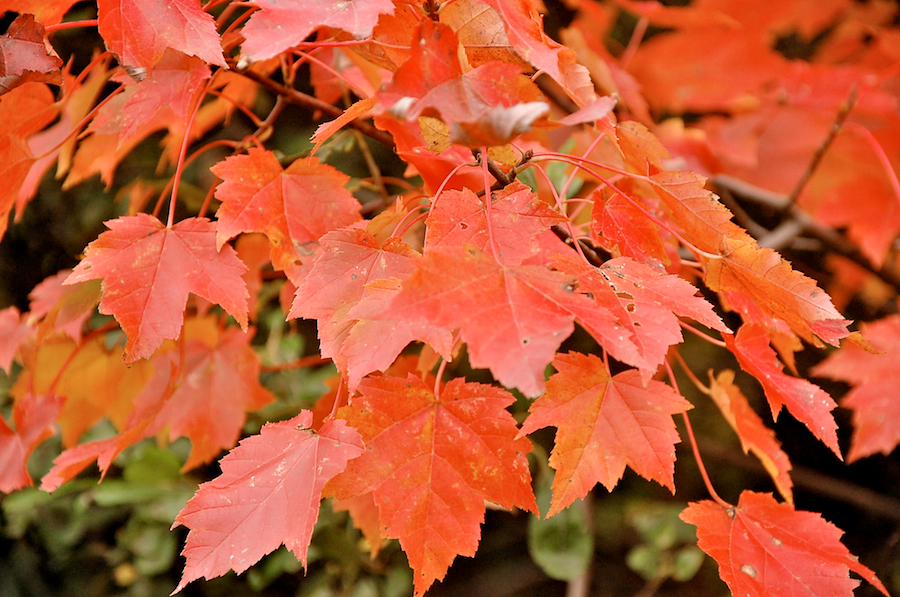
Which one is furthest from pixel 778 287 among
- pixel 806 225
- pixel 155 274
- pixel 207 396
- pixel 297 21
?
pixel 806 225

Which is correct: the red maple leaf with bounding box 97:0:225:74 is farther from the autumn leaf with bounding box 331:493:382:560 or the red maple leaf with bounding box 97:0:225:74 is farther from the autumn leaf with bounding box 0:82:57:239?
the autumn leaf with bounding box 331:493:382:560

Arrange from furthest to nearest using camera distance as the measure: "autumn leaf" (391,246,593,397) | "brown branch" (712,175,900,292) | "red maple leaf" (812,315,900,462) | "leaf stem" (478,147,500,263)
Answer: "brown branch" (712,175,900,292)
"red maple leaf" (812,315,900,462)
"leaf stem" (478,147,500,263)
"autumn leaf" (391,246,593,397)

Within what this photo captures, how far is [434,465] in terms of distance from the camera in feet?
1.94

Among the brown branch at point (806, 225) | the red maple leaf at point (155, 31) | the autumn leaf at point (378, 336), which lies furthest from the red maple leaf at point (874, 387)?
the red maple leaf at point (155, 31)

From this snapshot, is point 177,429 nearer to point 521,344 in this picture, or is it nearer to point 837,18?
point 521,344

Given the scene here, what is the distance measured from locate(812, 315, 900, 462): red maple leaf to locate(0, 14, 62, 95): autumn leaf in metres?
1.19

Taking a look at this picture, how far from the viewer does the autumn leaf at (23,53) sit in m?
0.59

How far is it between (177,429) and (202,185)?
3.61ft

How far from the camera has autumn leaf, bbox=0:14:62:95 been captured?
59cm

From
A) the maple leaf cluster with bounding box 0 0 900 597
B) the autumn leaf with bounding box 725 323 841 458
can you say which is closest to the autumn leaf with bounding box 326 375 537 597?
the maple leaf cluster with bounding box 0 0 900 597

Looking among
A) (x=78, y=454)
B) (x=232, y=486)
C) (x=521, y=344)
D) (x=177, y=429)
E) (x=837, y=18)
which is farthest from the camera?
(x=837, y=18)

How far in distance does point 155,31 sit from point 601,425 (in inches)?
22.7

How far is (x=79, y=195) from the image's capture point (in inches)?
66.6

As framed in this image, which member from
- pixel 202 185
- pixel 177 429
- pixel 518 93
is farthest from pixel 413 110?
pixel 202 185
